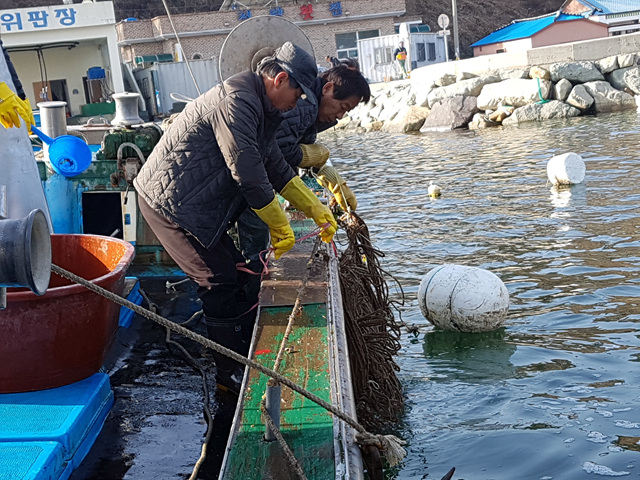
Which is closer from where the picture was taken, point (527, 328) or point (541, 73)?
point (527, 328)

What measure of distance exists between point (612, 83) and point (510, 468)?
66.2ft

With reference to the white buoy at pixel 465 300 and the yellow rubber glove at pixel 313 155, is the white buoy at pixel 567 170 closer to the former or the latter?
the white buoy at pixel 465 300

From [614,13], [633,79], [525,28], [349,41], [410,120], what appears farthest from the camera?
[349,41]

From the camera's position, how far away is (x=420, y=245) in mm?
9047

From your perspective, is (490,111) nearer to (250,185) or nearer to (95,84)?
(95,84)

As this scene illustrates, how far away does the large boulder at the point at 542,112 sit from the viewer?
20.9 metres

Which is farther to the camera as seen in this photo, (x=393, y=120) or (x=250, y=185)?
(x=393, y=120)

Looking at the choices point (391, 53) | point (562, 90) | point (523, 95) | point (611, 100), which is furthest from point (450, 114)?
point (391, 53)

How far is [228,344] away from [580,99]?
1886 cm

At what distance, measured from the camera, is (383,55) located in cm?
3972

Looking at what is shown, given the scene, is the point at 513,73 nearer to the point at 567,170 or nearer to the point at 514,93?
the point at 514,93

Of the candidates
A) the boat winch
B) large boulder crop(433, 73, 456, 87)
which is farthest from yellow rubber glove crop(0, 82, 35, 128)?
large boulder crop(433, 73, 456, 87)

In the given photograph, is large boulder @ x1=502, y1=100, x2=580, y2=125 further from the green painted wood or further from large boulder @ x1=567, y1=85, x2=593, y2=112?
the green painted wood

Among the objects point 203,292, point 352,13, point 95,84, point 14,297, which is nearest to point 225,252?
point 203,292
